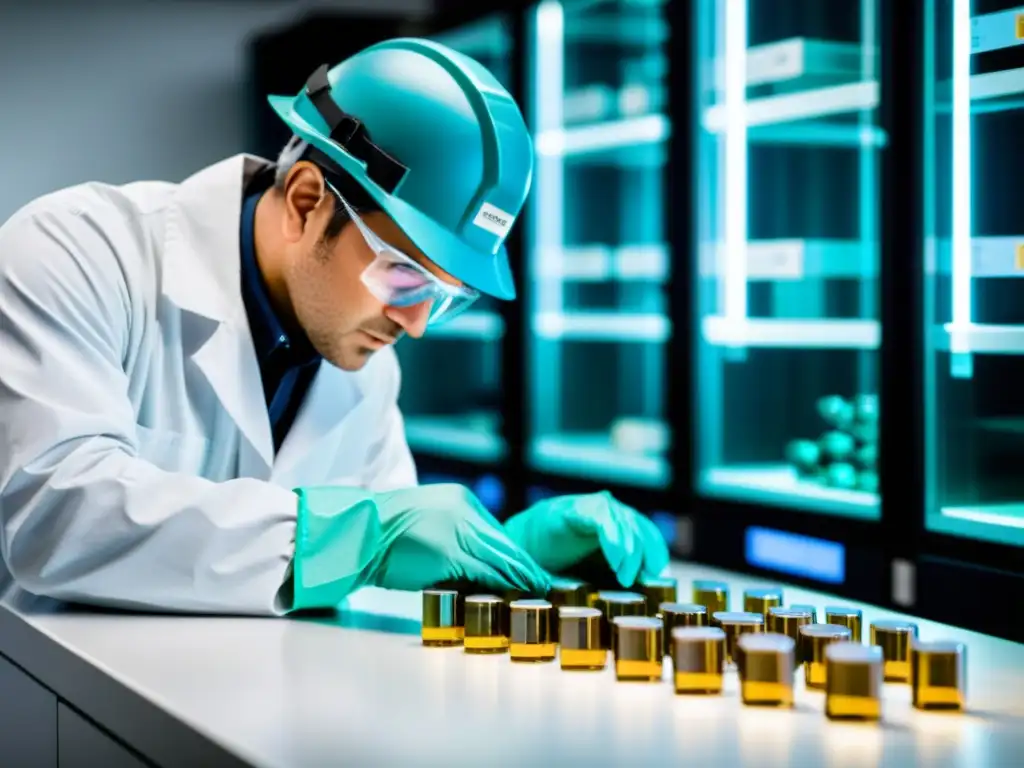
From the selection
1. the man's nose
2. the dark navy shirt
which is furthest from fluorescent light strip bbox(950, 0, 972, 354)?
the dark navy shirt

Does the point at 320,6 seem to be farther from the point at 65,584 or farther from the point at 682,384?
the point at 65,584

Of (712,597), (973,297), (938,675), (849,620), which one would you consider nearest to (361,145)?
(712,597)

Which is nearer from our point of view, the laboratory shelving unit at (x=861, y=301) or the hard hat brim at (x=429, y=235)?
the hard hat brim at (x=429, y=235)

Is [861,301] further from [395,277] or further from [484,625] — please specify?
[484,625]

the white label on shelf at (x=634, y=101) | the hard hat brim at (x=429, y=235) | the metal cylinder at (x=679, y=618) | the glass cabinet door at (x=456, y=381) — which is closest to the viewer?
the metal cylinder at (x=679, y=618)

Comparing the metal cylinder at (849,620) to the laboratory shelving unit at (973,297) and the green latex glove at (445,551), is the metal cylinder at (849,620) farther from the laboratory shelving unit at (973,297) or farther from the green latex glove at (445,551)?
the laboratory shelving unit at (973,297)

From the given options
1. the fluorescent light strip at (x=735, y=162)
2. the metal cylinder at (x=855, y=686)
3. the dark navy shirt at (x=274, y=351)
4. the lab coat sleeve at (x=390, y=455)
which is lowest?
the metal cylinder at (x=855, y=686)

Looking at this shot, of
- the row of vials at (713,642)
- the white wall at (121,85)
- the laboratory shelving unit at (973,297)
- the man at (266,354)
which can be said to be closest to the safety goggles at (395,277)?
the man at (266,354)

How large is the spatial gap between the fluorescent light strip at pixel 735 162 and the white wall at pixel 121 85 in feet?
7.58

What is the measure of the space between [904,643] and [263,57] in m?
4.20

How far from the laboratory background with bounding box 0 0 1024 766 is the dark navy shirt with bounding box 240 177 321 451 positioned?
1.80ft

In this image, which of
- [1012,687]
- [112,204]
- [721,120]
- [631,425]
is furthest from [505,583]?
[631,425]

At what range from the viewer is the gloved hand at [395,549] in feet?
5.54

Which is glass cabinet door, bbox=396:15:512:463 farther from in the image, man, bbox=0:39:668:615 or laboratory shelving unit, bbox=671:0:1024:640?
man, bbox=0:39:668:615
